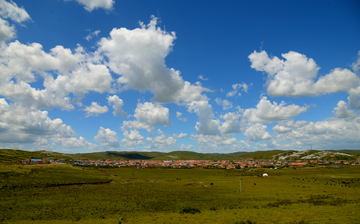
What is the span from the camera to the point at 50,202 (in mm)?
47844

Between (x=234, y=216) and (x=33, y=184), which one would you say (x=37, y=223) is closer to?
(x=234, y=216)

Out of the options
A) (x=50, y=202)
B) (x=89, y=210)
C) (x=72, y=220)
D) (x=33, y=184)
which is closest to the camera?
(x=72, y=220)

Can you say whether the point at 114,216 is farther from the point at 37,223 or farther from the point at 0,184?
the point at 0,184

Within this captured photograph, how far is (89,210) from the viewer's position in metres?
41.6

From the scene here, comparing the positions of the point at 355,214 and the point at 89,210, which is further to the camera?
the point at 89,210

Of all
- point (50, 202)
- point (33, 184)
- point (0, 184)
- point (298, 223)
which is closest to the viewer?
point (298, 223)

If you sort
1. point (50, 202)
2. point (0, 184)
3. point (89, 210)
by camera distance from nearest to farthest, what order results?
point (89, 210) → point (50, 202) → point (0, 184)

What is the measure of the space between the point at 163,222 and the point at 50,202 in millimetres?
33356

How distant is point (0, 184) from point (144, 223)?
66.9 meters

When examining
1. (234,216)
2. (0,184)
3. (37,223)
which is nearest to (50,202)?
(37,223)

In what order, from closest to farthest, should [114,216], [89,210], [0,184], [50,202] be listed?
[114,216] < [89,210] < [50,202] < [0,184]

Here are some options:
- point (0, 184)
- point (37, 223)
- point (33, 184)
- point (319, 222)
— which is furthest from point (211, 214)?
point (0, 184)

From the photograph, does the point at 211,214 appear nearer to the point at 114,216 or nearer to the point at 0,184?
the point at 114,216

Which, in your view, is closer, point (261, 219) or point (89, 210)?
point (261, 219)
